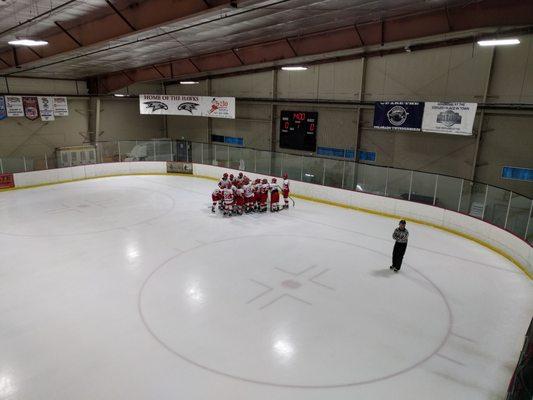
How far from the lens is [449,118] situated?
15211mm

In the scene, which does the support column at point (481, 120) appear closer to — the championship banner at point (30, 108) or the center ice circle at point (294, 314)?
the center ice circle at point (294, 314)

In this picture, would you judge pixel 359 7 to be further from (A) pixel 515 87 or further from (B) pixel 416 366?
(B) pixel 416 366

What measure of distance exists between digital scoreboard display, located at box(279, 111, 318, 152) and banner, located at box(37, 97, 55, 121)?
1578 cm

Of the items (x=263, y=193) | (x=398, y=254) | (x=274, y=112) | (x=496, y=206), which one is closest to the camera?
(x=398, y=254)

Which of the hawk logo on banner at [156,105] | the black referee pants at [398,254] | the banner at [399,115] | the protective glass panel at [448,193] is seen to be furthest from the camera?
the hawk logo on banner at [156,105]

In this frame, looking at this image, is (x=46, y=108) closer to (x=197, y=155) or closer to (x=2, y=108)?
(x=2, y=108)

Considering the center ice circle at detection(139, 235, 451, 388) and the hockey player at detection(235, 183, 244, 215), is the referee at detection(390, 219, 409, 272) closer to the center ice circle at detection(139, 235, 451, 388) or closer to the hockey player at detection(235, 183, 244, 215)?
the center ice circle at detection(139, 235, 451, 388)

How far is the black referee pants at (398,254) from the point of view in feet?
30.8

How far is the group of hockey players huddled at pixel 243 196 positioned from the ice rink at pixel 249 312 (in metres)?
1.15

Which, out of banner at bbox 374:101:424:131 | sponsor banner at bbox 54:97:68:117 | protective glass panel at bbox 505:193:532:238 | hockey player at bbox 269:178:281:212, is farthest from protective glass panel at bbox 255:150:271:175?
sponsor banner at bbox 54:97:68:117

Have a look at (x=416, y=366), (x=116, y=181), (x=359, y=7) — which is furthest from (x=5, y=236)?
(x=359, y=7)

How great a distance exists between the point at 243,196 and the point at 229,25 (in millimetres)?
6207

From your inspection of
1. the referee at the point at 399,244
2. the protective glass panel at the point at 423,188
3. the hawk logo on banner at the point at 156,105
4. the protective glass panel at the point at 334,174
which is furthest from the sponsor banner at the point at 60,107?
the referee at the point at 399,244

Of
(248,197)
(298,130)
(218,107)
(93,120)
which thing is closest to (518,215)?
(248,197)
